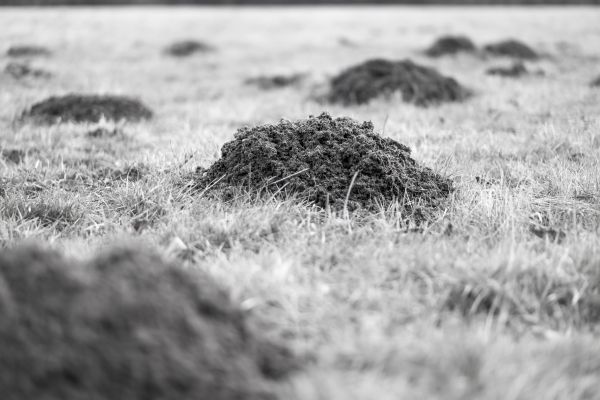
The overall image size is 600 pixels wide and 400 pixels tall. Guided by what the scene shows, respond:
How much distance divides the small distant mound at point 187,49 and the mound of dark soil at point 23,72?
4.44 metres

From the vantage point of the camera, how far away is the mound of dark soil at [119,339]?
4.53ft

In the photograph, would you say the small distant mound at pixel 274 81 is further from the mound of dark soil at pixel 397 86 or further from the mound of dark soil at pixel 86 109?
the mound of dark soil at pixel 86 109

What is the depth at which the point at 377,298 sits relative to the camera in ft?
6.86

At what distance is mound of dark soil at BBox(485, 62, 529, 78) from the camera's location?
937 cm

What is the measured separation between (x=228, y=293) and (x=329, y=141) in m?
1.83

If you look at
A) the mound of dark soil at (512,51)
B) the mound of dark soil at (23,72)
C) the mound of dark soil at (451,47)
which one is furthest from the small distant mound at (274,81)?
the mound of dark soil at (512,51)

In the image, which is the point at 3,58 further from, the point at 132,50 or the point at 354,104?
the point at 354,104

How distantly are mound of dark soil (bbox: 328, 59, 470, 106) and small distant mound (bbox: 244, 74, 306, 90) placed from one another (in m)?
1.36

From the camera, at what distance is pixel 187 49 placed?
13.9m

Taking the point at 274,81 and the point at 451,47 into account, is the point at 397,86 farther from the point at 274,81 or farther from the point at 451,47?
the point at 451,47

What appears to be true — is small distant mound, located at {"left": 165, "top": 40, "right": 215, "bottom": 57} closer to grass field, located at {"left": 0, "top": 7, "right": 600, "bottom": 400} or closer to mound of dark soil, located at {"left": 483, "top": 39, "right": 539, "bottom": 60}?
mound of dark soil, located at {"left": 483, "top": 39, "right": 539, "bottom": 60}

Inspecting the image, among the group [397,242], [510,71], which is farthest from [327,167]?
[510,71]

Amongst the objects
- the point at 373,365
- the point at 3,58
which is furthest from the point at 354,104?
the point at 3,58

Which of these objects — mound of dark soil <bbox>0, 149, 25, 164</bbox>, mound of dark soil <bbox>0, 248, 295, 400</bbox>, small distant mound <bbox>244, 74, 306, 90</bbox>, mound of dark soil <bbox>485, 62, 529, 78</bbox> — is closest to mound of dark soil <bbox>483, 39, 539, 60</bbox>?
mound of dark soil <bbox>485, 62, 529, 78</bbox>
